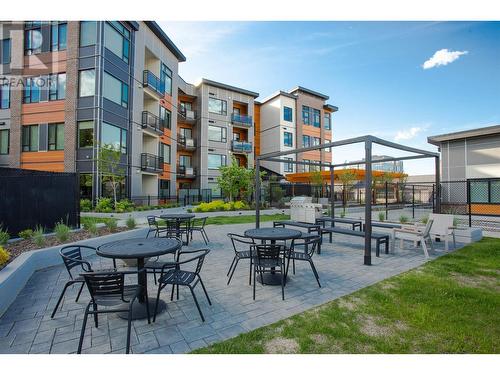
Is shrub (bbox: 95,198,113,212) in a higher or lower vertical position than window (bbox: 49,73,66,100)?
lower

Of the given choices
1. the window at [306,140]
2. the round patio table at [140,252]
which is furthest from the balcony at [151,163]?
the window at [306,140]

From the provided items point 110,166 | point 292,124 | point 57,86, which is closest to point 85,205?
point 110,166

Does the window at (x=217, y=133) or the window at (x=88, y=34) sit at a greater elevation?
the window at (x=88, y=34)

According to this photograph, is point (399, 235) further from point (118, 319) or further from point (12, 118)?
point (12, 118)

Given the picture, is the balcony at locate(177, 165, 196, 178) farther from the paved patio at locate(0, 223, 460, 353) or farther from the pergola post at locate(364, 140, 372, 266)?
the pergola post at locate(364, 140, 372, 266)

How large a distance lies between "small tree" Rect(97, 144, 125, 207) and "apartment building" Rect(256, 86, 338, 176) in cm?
1854

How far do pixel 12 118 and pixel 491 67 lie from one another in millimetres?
29827

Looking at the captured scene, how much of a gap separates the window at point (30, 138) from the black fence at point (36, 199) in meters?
12.6

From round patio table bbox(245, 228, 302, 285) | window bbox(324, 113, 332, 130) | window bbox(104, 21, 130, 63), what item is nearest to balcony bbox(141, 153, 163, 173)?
window bbox(104, 21, 130, 63)

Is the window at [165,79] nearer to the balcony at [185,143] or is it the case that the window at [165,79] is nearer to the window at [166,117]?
the window at [166,117]

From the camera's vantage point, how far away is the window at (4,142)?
734 inches

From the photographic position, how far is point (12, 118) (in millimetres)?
18094

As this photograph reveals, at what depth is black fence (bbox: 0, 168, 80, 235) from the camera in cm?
718
